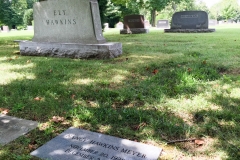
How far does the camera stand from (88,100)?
3.23 m

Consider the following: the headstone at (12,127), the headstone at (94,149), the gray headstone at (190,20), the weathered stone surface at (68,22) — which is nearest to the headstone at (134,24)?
the gray headstone at (190,20)

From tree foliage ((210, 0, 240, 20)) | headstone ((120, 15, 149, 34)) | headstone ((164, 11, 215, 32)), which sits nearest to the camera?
headstone ((164, 11, 215, 32))

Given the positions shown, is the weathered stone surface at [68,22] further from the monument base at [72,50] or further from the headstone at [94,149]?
the headstone at [94,149]

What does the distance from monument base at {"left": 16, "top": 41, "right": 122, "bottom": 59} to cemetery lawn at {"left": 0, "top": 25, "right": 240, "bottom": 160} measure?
33.3 inches

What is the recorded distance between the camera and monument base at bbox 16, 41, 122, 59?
573 centimetres

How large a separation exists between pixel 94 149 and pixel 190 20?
16027 millimetres

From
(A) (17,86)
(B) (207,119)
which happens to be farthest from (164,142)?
(A) (17,86)

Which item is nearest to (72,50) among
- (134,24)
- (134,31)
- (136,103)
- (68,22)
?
(68,22)

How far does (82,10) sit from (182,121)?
4562 millimetres

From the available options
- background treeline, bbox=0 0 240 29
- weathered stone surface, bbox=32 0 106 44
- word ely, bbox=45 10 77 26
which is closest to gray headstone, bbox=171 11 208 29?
background treeline, bbox=0 0 240 29

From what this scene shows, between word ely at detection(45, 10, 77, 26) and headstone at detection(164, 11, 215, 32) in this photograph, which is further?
headstone at detection(164, 11, 215, 32)

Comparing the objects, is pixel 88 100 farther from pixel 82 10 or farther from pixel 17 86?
pixel 82 10

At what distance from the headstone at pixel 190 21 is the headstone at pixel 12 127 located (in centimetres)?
1496

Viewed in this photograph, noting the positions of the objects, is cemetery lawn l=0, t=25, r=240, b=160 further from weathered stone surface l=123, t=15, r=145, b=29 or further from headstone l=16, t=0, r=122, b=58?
weathered stone surface l=123, t=15, r=145, b=29
